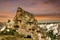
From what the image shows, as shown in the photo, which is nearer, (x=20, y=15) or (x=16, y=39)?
(x=16, y=39)

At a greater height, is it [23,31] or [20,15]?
[20,15]

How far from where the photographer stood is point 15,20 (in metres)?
15.8

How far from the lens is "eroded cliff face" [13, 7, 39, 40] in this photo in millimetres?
15625

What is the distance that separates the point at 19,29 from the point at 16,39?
7.10ft

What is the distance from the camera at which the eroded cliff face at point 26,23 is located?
1562 centimetres

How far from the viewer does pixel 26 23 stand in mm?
15766

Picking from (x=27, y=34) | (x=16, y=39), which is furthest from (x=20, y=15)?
(x=16, y=39)

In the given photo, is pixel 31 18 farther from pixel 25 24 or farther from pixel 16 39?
pixel 16 39

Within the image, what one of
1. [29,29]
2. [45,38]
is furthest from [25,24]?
[45,38]

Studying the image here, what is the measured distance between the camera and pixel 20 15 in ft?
51.9

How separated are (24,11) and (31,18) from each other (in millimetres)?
828

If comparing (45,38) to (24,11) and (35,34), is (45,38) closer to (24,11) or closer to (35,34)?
(35,34)

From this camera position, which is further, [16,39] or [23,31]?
[23,31]

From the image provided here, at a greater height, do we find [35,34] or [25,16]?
[25,16]
